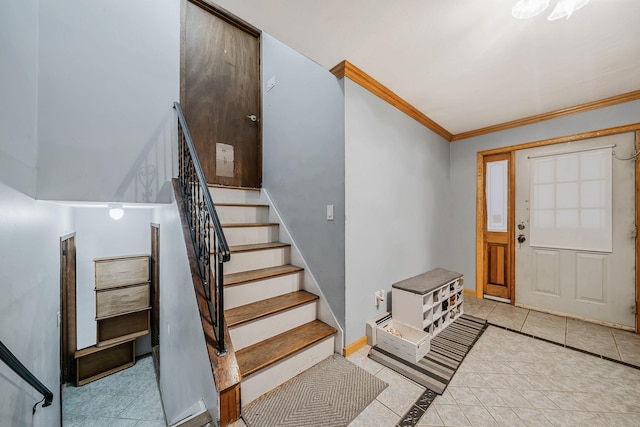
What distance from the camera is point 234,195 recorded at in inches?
119

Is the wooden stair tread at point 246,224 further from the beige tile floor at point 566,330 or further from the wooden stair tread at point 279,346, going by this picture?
the beige tile floor at point 566,330

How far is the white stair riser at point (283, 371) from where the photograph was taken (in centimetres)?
157

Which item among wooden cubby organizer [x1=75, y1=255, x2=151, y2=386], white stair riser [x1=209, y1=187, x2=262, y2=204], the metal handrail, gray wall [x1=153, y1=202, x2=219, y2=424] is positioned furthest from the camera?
wooden cubby organizer [x1=75, y1=255, x2=151, y2=386]

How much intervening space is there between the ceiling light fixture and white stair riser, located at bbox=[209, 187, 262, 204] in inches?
111

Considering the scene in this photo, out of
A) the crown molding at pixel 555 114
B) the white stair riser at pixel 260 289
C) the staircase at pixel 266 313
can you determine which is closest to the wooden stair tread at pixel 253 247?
the staircase at pixel 266 313

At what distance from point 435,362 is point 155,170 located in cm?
316

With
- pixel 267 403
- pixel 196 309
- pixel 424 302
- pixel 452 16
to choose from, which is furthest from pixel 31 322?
pixel 452 16

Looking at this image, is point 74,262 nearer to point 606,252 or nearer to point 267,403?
point 267,403

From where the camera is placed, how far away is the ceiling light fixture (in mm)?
1358

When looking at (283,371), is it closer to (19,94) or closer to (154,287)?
(19,94)

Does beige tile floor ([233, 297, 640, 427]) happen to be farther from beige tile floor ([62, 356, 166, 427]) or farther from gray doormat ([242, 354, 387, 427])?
beige tile floor ([62, 356, 166, 427])

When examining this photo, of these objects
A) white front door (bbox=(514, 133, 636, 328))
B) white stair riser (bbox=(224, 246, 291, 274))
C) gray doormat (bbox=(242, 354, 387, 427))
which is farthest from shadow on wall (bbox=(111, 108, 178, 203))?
white front door (bbox=(514, 133, 636, 328))

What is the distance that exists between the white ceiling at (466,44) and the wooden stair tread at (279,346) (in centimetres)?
219

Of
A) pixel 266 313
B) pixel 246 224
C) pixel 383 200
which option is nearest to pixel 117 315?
pixel 246 224
